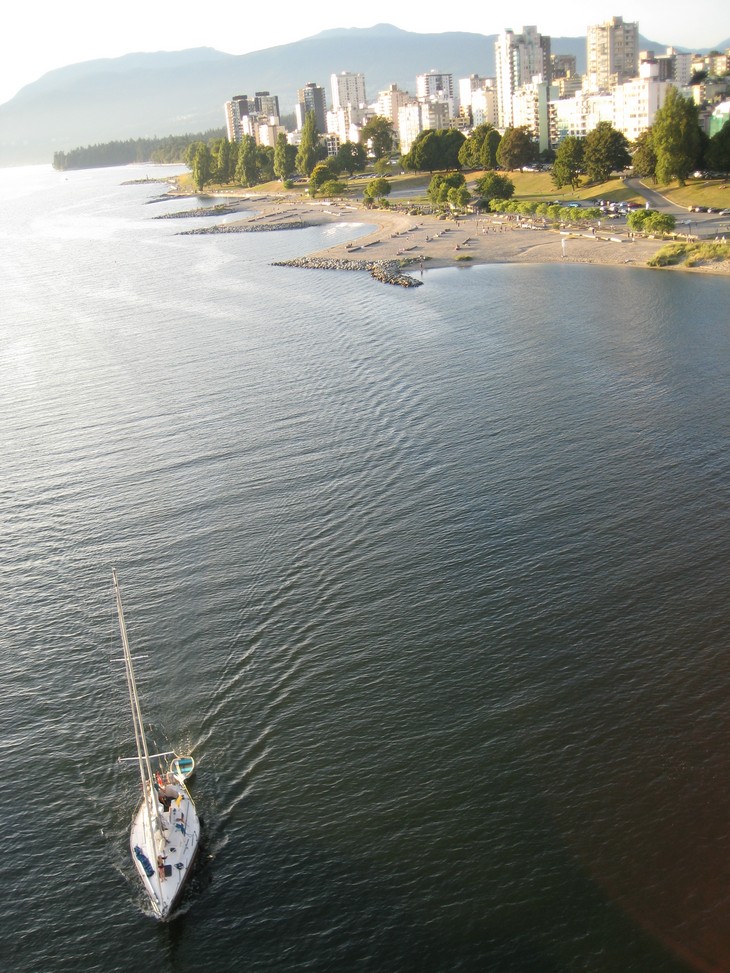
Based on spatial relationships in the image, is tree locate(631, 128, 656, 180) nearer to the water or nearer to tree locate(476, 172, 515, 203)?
tree locate(476, 172, 515, 203)

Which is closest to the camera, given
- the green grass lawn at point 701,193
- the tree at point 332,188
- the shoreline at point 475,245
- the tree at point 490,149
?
→ the shoreline at point 475,245

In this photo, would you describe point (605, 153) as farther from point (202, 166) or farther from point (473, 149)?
point (202, 166)

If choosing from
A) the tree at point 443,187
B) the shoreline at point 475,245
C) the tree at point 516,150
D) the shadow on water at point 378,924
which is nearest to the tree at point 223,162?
the shoreline at point 475,245

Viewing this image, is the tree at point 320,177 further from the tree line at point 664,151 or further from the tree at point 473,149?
the tree line at point 664,151

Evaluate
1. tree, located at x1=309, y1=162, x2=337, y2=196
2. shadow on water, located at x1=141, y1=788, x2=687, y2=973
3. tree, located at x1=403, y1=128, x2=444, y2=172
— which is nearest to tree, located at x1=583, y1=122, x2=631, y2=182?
tree, located at x1=403, y1=128, x2=444, y2=172

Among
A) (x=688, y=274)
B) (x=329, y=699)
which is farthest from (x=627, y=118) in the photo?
(x=329, y=699)

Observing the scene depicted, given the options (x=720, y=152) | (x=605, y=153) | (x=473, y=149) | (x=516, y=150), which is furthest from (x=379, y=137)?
(x=720, y=152)

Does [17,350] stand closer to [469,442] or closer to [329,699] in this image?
[469,442]
